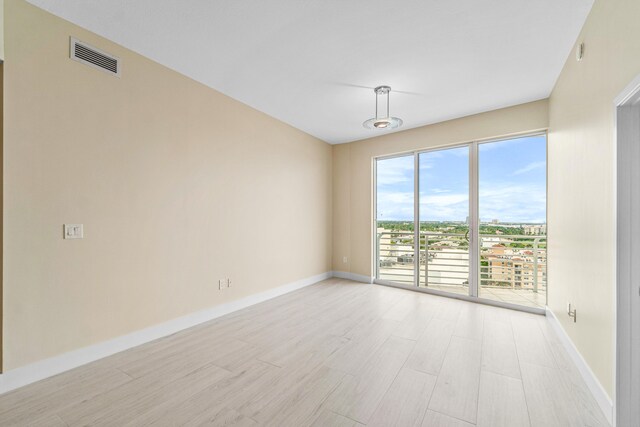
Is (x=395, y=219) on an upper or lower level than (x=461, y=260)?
upper

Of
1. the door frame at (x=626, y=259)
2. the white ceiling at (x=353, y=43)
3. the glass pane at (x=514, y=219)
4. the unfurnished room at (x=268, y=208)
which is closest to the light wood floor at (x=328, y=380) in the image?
the unfurnished room at (x=268, y=208)

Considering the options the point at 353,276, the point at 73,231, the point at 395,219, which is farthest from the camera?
the point at 353,276

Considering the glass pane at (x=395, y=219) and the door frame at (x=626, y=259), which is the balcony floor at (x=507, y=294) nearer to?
the glass pane at (x=395, y=219)

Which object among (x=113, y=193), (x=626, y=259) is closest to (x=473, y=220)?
(x=626, y=259)

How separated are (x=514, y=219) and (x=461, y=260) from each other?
0.92 metres

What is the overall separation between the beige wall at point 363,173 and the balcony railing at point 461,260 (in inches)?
18.1

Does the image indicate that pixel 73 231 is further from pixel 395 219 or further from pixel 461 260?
pixel 461 260

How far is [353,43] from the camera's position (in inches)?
→ 90.4

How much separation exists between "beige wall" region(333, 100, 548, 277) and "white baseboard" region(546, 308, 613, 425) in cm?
254

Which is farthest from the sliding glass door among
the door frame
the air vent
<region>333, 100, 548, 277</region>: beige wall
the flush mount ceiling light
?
the air vent

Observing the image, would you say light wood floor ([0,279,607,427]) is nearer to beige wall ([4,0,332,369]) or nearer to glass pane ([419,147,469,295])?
beige wall ([4,0,332,369])

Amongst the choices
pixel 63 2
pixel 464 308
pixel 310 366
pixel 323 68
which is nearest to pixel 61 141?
pixel 63 2

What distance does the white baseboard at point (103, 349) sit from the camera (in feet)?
6.12

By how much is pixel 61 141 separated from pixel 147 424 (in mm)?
2135
